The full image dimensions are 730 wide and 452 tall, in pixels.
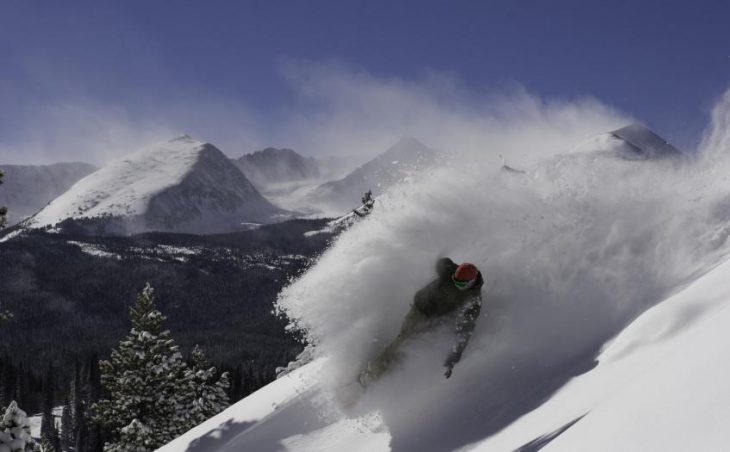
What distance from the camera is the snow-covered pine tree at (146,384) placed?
25.4 m

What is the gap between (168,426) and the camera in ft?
84.1

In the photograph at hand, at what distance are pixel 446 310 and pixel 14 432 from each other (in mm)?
8799

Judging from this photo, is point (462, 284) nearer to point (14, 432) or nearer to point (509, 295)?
point (509, 295)

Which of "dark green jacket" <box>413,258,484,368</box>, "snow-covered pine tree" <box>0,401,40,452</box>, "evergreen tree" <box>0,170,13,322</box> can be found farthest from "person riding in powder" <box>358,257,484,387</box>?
"evergreen tree" <box>0,170,13,322</box>

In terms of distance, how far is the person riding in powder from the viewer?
29.5 feet

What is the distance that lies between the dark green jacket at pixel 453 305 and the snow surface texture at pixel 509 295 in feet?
0.81

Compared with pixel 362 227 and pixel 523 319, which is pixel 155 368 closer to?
pixel 362 227

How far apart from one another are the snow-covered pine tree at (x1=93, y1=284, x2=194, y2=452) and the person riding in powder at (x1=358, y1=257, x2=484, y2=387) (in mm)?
18497

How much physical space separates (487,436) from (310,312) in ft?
11.5

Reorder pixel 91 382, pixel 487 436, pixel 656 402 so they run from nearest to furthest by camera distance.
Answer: pixel 656 402 → pixel 487 436 → pixel 91 382

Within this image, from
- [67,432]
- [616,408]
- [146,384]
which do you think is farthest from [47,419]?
[616,408]

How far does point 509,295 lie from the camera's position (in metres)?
9.73

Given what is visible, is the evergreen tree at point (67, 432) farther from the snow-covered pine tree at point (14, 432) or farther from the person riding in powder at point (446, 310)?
the person riding in powder at point (446, 310)

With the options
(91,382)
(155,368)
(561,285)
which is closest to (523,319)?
(561,285)
